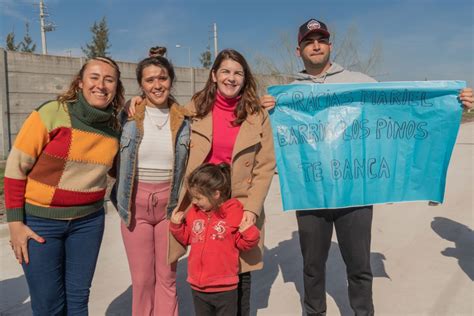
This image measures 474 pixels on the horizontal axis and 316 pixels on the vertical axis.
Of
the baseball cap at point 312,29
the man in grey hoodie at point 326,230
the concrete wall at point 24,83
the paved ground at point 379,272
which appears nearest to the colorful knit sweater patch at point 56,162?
the man in grey hoodie at point 326,230

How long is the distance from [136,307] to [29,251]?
91 centimetres

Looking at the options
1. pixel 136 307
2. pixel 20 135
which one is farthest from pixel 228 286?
pixel 20 135

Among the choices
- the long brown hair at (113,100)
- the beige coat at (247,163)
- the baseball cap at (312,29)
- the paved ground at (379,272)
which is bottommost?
the paved ground at (379,272)

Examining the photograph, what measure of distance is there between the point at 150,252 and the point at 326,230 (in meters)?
1.29

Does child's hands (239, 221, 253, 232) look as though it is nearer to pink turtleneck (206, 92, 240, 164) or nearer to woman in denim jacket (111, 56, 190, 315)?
pink turtleneck (206, 92, 240, 164)

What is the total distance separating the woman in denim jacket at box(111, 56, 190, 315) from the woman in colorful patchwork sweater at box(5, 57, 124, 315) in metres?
0.17

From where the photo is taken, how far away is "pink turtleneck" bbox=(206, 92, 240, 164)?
2814mm

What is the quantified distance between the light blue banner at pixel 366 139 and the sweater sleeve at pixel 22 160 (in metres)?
1.66

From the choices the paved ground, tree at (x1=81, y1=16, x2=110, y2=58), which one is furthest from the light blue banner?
tree at (x1=81, y1=16, x2=110, y2=58)

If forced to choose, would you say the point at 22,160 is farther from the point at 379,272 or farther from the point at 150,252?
the point at 379,272

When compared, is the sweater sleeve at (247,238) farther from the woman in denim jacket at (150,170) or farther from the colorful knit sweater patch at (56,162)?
the colorful knit sweater patch at (56,162)

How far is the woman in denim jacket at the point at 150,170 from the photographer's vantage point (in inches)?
110

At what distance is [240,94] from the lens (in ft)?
9.50

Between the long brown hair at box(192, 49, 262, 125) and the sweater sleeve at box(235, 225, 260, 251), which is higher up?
the long brown hair at box(192, 49, 262, 125)
